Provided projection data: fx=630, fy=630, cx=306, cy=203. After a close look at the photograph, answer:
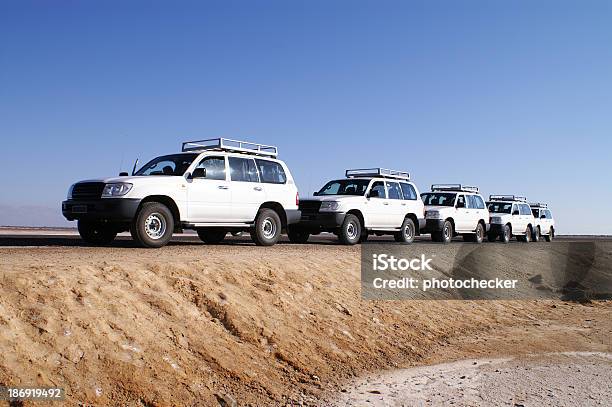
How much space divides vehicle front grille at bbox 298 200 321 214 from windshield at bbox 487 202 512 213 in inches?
556

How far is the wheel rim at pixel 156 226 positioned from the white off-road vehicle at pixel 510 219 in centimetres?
1826

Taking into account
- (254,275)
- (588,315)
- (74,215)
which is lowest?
(588,315)

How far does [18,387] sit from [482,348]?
7.77 meters

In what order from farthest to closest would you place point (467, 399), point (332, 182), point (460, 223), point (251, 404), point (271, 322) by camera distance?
1. point (460, 223)
2. point (332, 182)
3. point (271, 322)
4. point (467, 399)
5. point (251, 404)

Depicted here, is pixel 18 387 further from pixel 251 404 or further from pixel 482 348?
pixel 482 348

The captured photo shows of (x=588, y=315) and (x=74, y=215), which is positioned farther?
(x=588, y=315)

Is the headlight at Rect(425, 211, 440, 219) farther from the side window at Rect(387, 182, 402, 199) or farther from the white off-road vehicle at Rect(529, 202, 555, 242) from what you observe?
the white off-road vehicle at Rect(529, 202, 555, 242)

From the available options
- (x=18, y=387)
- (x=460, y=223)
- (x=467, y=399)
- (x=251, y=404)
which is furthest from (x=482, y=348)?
(x=460, y=223)

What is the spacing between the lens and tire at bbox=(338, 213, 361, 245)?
1733 centimetres

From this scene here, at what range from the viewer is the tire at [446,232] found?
72.6 ft

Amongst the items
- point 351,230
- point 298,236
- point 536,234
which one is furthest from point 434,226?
point 536,234

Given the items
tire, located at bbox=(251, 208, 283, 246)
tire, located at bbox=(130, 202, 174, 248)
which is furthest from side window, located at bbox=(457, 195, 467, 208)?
tire, located at bbox=(130, 202, 174, 248)

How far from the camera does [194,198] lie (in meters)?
13.5

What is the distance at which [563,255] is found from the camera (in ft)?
77.0
